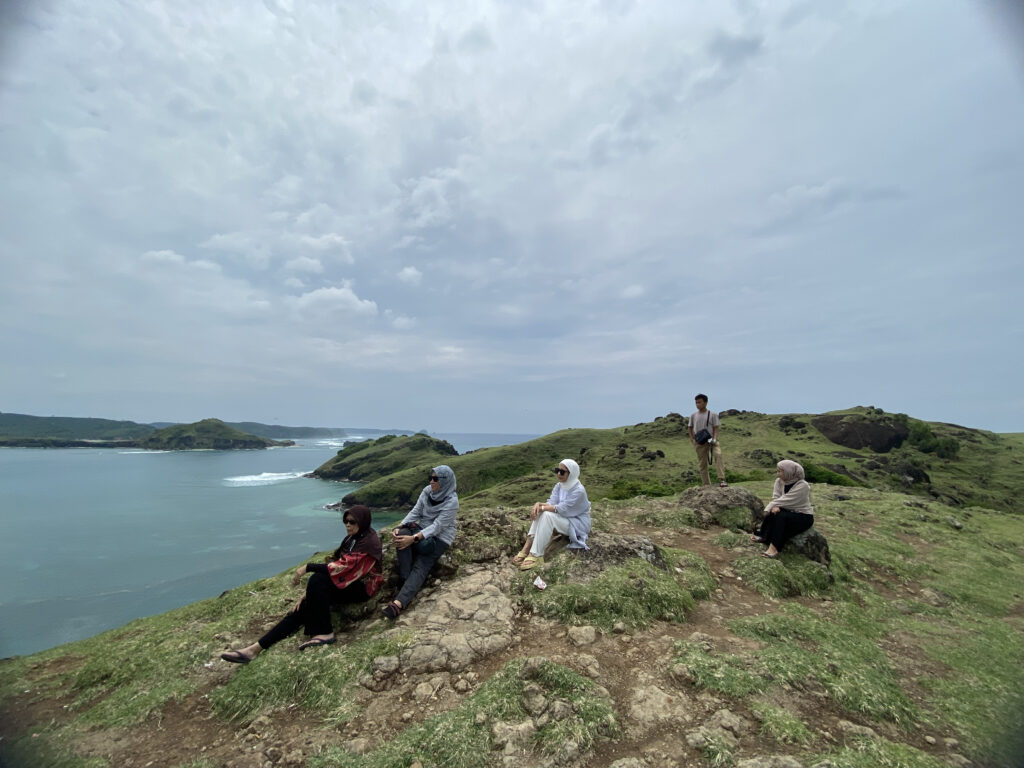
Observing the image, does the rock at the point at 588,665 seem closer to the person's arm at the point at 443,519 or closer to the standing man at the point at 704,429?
the person's arm at the point at 443,519

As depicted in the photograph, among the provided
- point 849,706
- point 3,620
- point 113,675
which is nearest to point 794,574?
point 849,706

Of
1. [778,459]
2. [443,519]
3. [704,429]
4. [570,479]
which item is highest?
[704,429]

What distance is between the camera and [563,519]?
10758mm

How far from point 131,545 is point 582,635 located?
421ft

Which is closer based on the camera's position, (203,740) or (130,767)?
(130,767)

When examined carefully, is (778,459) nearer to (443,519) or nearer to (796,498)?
(796,498)

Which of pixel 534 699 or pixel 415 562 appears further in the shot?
pixel 415 562

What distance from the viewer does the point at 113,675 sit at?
815 cm

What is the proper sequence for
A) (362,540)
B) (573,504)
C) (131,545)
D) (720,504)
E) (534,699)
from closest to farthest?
(534,699) < (362,540) < (573,504) < (720,504) < (131,545)

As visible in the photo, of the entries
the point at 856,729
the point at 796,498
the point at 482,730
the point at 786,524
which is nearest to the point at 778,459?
the point at 786,524

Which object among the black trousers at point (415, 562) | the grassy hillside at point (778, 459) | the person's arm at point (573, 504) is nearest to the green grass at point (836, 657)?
the person's arm at point (573, 504)

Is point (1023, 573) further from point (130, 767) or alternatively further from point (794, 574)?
point (130, 767)

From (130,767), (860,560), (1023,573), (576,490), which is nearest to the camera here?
(130,767)

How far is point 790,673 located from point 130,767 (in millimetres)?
9951
